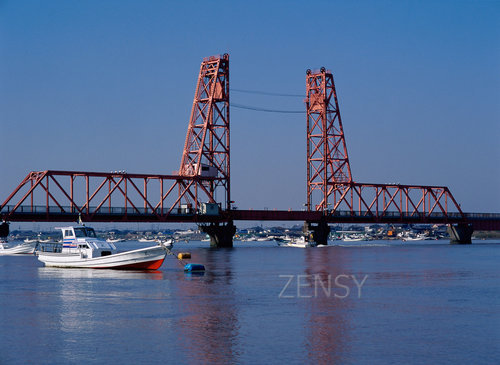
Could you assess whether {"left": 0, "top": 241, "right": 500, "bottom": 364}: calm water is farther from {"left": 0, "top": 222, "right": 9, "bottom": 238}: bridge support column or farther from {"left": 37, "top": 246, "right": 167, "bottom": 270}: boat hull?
{"left": 0, "top": 222, "right": 9, "bottom": 238}: bridge support column

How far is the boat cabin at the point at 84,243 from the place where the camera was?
78.0 meters

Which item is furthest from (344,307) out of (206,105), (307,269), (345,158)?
(345,158)

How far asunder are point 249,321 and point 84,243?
140 ft

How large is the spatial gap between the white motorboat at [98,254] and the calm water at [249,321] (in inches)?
366

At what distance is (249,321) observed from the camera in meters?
40.0

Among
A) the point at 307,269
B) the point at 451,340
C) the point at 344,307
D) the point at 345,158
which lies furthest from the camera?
the point at 345,158

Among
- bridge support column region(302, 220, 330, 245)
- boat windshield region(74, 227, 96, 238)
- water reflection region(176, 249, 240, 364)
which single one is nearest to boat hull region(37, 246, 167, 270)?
boat windshield region(74, 227, 96, 238)

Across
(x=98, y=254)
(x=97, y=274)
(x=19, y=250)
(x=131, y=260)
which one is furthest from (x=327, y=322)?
(x=19, y=250)

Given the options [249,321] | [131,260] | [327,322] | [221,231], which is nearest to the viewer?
[327,322]

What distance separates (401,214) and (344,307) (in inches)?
5949

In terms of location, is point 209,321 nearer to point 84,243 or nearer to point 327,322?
point 327,322

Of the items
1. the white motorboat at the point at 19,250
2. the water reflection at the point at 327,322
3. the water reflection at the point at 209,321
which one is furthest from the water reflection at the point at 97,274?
the white motorboat at the point at 19,250

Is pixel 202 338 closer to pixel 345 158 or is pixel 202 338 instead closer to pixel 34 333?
pixel 34 333

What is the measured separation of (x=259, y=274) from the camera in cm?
7581
